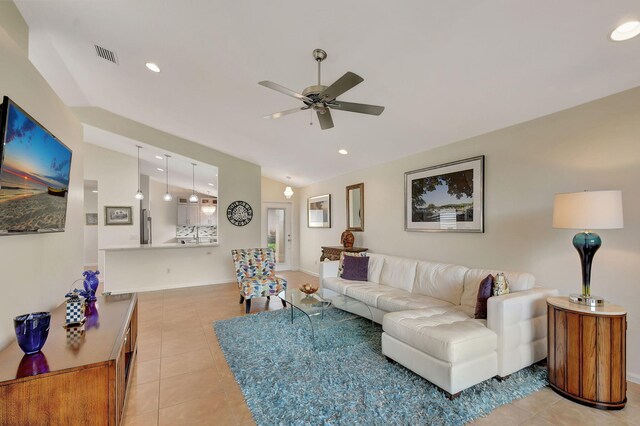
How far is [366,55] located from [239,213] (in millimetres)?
4808

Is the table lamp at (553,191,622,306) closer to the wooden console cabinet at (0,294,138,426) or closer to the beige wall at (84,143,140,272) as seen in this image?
the wooden console cabinet at (0,294,138,426)

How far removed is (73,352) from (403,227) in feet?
13.9

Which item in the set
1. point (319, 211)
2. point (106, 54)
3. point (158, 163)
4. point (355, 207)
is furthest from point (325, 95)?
point (158, 163)

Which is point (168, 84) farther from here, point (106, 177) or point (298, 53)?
point (106, 177)

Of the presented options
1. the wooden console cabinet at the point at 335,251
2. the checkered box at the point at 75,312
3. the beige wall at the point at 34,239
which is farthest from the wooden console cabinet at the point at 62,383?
the wooden console cabinet at the point at 335,251

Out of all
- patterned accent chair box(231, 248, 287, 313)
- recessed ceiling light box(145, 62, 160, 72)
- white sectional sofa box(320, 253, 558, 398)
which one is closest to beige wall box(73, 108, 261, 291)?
patterned accent chair box(231, 248, 287, 313)

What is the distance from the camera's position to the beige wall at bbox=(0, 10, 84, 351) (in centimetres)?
181

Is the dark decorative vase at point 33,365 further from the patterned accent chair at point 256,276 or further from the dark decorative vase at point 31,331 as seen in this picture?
the patterned accent chair at point 256,276

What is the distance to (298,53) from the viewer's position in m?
2.57

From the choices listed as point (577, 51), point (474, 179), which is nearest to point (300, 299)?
point (474, 179)

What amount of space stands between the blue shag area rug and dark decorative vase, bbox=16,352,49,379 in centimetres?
130

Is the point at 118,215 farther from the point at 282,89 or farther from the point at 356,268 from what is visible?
the point at 282,89

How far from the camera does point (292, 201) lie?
8234 mm

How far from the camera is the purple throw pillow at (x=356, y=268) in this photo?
4.55 meters
